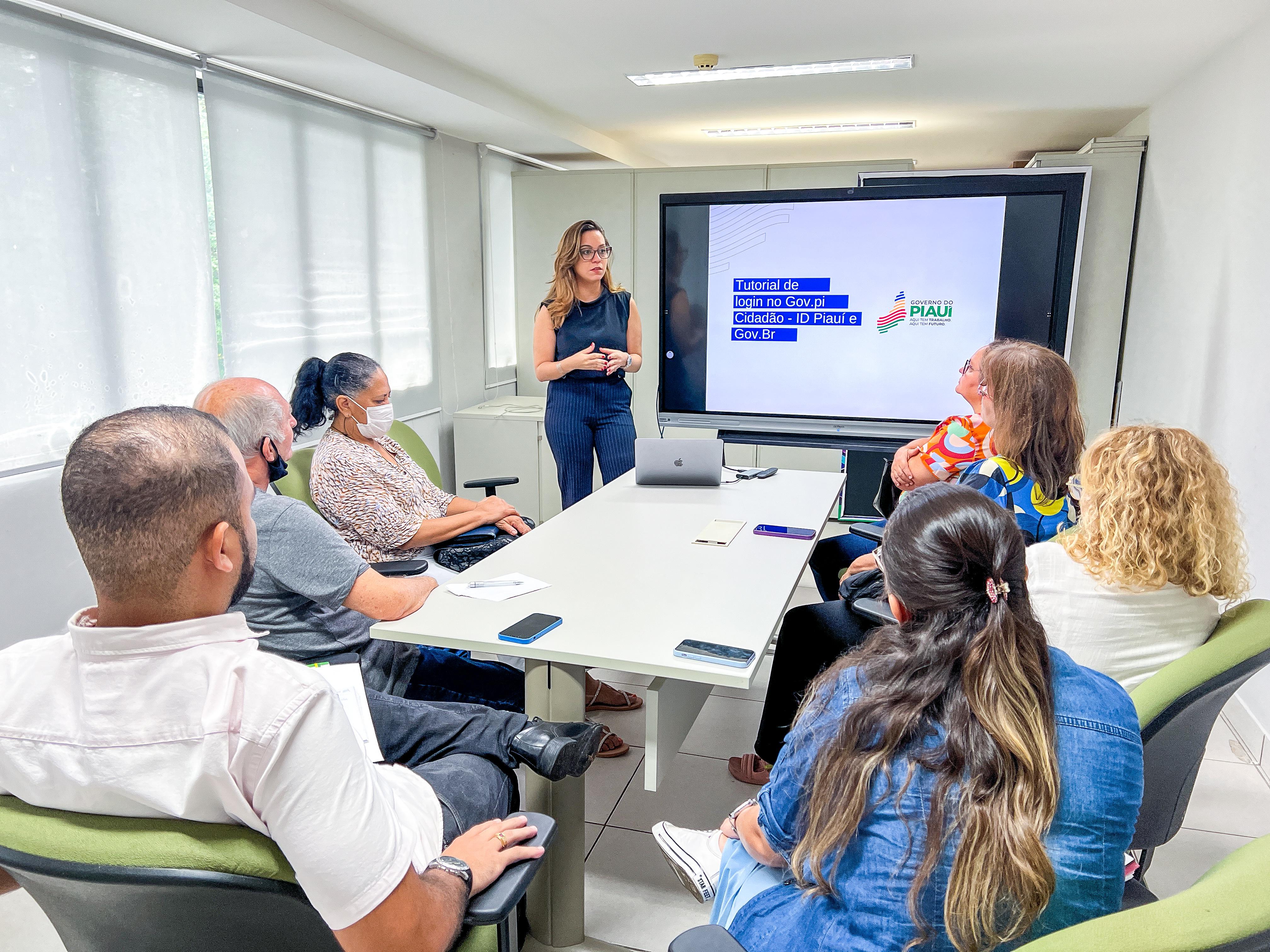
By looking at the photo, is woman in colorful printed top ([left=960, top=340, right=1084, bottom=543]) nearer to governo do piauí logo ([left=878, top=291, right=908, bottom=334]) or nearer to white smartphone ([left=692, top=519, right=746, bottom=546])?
white smartphone ([left=692, top=519, right=746, bottom=546])

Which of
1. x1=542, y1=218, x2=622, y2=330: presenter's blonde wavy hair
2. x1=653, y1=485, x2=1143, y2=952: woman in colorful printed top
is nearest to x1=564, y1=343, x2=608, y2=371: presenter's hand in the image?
x1=542, y1=218, x2=622, y2=330: presenter's blonde wavy hair

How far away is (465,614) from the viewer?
73.6 inches

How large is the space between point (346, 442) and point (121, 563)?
5.80ft

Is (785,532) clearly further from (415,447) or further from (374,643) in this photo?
(415,447)

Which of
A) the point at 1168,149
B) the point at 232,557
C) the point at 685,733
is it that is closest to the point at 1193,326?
the point at 1168,149

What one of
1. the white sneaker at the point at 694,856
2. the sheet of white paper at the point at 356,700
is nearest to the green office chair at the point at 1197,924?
the white sneaker at the point at 694,856

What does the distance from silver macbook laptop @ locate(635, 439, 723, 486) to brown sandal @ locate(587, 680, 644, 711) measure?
0.77m

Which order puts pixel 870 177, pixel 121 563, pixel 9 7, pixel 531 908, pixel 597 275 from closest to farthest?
1. pixel 121 563
2. pixel 531 908
3. pixel 9 7
4. pixel 597 275
5. pixel 870 177

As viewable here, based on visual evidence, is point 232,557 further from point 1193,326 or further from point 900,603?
point 1193,326

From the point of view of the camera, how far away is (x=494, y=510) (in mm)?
2938

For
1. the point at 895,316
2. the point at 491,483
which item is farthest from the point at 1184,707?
the point at 895,316

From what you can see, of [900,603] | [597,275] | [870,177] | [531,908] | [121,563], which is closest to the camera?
[121,563]

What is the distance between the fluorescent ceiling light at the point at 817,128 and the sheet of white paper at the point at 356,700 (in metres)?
5.42

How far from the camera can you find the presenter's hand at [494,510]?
290 centimetres
